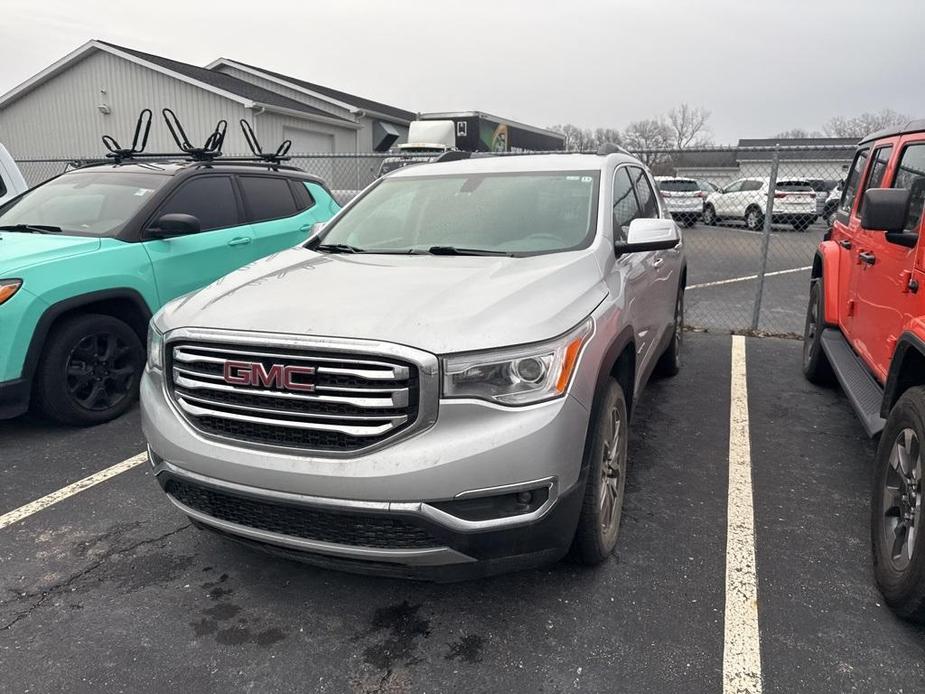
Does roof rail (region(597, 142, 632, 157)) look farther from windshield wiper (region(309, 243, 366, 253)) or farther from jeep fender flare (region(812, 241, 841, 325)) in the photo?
jeep fender flare (region(812, 241, 841, 325))

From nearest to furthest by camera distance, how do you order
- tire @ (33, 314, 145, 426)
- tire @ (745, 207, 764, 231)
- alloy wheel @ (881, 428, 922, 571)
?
alloy wheel @ (881, 428, 922, 571) < tire @ (33, 314, 145, 426) < tire @ (745, 207, 764, 231)

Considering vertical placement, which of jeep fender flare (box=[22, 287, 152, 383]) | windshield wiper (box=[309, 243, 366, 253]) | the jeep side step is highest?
windshield wiper (box=[309, 243, 366, 253])

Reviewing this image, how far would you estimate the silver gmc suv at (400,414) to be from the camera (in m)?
2.23

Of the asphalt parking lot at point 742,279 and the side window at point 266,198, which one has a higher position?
the side window at point 266,198

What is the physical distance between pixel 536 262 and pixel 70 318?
127 inches

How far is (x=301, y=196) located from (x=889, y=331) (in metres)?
4.97

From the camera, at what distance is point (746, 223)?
18.4 m

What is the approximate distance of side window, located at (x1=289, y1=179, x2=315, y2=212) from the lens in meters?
6.34

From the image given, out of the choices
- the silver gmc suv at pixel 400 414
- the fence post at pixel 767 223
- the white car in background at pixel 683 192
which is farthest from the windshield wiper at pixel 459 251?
the white car in background at pixel 683 192

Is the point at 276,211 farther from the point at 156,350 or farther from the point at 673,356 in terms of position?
the point at 673,356

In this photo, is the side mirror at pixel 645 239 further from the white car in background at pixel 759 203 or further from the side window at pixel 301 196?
the white car in background at pixel 759 203

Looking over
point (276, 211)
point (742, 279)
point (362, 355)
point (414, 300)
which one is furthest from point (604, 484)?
point (742, 279)

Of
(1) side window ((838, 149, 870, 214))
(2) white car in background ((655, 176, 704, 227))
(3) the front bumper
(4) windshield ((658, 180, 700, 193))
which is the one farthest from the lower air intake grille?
(4) windshield ((658, 180, 700, 193))

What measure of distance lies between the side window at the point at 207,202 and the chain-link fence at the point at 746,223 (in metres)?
2.77
